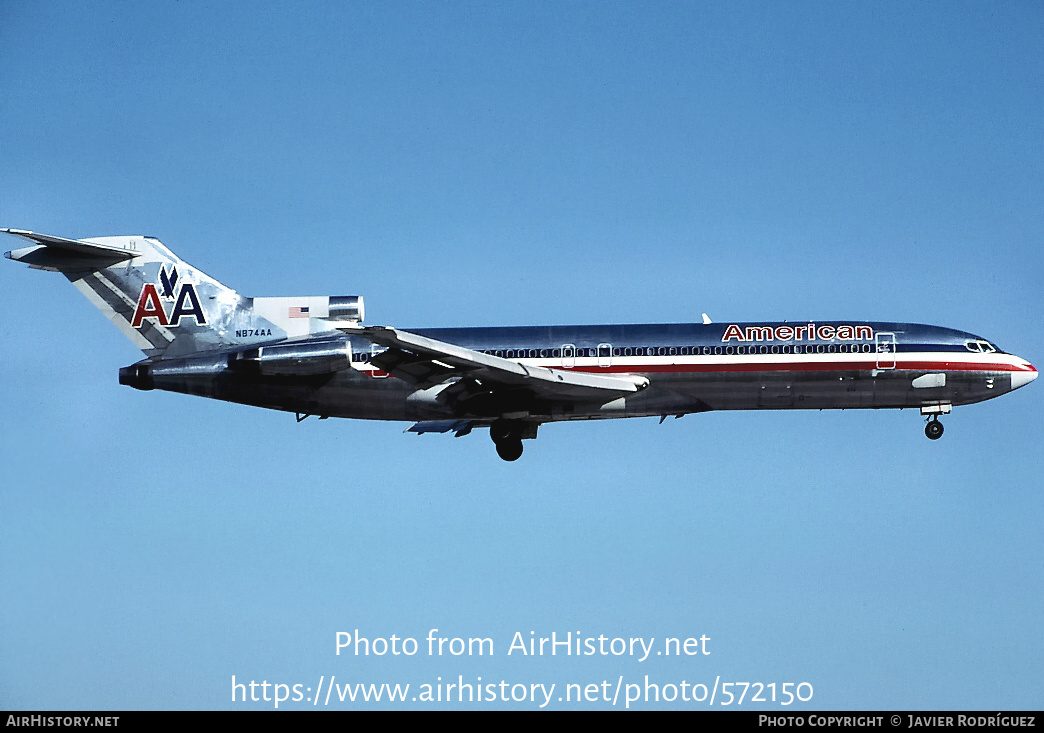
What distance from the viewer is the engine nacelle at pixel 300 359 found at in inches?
1533

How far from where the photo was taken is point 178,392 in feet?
131

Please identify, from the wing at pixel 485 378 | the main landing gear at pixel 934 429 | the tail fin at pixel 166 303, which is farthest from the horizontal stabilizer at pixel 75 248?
the main landing gear at pixel 934 429

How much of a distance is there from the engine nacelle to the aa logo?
2856mm

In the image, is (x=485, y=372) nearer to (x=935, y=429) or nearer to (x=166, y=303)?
(x=166, y=303)

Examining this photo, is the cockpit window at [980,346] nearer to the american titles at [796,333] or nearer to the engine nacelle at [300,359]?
the american titles at [796,333]

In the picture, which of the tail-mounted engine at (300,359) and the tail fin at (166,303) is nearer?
the tail-mounted engine at (300,359)

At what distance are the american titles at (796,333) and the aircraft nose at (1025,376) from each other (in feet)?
15.0

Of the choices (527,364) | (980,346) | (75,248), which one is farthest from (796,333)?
(75,248)

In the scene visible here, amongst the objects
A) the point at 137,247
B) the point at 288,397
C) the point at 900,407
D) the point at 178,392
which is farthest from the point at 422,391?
the point at 900,407

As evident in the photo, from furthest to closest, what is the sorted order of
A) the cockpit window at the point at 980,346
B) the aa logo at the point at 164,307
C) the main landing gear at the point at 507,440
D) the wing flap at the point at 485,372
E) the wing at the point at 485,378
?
the aa logo at the point at 164,307, the main landing gear at the point at 507,440, the cockpit window at the point at 980,346, the wing at the point at 485,378, the wing flap at the point at 485,372

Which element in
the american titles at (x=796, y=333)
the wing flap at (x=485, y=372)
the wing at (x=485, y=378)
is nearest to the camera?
the wing flap at (x=485, y=372)

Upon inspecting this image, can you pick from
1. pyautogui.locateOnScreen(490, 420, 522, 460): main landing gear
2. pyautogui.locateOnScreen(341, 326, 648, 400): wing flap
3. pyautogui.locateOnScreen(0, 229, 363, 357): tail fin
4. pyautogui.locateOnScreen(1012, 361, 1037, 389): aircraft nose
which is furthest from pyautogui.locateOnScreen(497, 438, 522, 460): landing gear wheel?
pyautogui.locateOnScreen(1012, 361, 1037, 389): aircraft nose

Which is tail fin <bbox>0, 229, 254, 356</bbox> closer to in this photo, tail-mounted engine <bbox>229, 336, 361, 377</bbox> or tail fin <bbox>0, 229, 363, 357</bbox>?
tail fin <bbox>0, 229, 363, 357</bbox>

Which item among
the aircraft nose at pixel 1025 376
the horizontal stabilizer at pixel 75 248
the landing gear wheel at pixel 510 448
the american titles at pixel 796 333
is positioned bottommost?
the landing gear wheel at pixel 510 448
